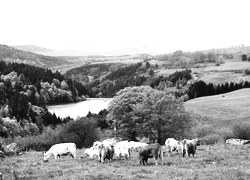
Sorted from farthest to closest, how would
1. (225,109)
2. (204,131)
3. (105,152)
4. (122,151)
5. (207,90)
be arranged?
(207,90)
(225,109)
(204,131)
(122,151)
(105,152)

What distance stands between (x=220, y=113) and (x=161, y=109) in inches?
1587

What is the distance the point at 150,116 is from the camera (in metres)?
61.6

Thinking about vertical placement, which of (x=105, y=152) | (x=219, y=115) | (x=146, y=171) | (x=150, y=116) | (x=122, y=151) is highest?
(x=146, y=171)

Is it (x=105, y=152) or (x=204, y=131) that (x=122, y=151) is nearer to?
(x=105, y=152)

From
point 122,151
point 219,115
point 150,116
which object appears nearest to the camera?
point 122,151

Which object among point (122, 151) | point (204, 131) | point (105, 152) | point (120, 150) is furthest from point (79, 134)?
point (105, 152)

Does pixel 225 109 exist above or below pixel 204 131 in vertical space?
above

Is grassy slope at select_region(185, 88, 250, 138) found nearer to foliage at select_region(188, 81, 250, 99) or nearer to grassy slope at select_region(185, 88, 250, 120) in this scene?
grassy slope at select_region(185, 88, 250, 120)

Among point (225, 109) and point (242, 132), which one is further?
point (225, 109)

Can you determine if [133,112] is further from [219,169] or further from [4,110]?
[4,110]

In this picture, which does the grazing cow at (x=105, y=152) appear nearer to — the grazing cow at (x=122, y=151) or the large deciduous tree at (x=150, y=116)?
the grazing cow at (x=122, y=151)

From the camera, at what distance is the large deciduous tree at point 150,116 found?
59656 mm

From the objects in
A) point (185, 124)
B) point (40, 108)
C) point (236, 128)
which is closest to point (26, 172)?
Result: point (236, 128)

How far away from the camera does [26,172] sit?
22.5 meters
